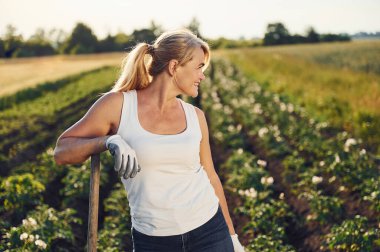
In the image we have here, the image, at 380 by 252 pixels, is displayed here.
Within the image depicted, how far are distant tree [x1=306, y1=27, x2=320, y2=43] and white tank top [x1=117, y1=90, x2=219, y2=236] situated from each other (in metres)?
78.0

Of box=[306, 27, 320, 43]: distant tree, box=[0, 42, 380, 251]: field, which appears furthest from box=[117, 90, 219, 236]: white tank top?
box=[306, 27, 320, 43]: distant tree

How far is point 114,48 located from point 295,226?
71.2 meters

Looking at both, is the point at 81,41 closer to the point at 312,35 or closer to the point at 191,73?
the point at 312,35

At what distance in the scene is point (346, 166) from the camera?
6520 mm

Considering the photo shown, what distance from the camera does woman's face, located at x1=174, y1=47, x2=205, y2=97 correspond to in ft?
8.06

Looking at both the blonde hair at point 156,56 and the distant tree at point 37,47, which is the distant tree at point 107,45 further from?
the blonde hair at point 156,56

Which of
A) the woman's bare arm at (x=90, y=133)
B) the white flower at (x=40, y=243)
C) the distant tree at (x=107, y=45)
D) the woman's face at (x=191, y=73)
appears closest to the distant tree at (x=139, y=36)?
the woman's face at (x=191, y=73)

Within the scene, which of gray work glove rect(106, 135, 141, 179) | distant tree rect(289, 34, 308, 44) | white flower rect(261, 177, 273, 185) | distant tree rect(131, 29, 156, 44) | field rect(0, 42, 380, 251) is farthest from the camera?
distant tree rect(289, 34, 308, 44)

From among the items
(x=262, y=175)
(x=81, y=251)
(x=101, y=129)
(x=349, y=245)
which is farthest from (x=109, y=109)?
(x=262, y=175)

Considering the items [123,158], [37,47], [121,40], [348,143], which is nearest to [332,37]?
[121,40]

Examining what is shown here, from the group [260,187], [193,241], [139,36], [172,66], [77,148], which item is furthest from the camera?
[260,187]

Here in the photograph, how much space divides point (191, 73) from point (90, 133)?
581 millimetres

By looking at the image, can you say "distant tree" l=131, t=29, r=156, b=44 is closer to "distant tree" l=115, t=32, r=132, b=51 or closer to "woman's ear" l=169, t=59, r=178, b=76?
"woman's ear" l=169, t=59, r=178, b=76

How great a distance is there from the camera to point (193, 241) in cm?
230
